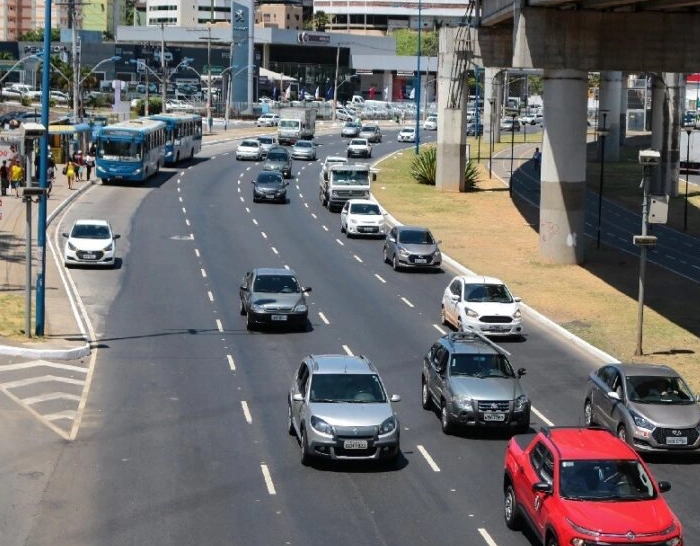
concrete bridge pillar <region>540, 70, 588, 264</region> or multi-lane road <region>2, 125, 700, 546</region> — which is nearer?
multi-lane road <region>2, 125, 700, 546</region>

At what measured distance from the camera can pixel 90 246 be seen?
4628 centimetres

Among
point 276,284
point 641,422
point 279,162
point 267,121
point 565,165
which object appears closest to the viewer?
point 641,422

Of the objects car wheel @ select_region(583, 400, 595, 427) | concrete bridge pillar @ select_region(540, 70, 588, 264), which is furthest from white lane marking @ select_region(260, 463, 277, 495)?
concrete bridge pillar @ select_region(540, 70, 588, 264)

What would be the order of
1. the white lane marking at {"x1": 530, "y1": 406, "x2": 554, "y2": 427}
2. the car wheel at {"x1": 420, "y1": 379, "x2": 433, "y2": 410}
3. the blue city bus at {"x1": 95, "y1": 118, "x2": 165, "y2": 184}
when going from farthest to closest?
the blue city bus at {"x1": 95, "y1": 118, "x2": 165, "y2": 184} → the car wheel at {"x1": 420, "y1": 379, "x2": 433, "y2": 410} → the white lane marking at {"x1": 530, "y1": 406, "x2": 554, "y2": 427}

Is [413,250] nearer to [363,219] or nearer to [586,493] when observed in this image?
[363,219]

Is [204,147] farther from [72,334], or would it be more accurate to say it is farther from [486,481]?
[486,481]

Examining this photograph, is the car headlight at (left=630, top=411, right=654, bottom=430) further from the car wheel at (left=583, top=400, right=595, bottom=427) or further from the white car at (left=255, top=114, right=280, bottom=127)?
the white car at (left=255, top=114, right=280, bottom=127)

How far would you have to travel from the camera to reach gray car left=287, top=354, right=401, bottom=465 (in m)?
22.1

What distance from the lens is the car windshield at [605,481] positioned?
17.3 m

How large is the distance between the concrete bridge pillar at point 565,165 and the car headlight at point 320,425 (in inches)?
1176

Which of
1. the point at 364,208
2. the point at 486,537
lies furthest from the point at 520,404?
the point at 364,208

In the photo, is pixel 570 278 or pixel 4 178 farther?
pixel 4 178

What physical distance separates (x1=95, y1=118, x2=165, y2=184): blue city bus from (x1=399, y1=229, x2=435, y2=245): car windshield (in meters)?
25.4

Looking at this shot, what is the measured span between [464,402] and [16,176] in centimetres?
4444
